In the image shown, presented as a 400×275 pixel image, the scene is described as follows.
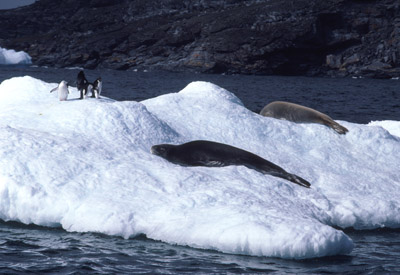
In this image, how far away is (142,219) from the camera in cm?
707

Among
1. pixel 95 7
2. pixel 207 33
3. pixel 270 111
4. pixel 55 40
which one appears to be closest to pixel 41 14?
pixel 95 7

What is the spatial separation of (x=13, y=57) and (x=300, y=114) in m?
106

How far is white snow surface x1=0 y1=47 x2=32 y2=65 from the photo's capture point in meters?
109

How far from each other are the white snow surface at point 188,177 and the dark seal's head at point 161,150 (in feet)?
0.64

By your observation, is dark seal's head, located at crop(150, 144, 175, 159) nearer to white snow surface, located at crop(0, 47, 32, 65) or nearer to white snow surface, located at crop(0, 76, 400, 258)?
white snow surface, located at crop(0, 76, 400, 258)

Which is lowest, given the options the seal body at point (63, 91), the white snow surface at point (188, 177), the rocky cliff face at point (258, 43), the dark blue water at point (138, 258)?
the dark blue water at point (138, 258)

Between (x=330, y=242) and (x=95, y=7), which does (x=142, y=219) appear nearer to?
(x=330, y=242)

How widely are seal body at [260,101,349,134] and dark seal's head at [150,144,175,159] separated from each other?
12.4 feet

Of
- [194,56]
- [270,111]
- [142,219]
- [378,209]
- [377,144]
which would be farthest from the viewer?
[194,56]

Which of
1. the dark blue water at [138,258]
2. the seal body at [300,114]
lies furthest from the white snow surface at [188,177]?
the seal body at [300,114]

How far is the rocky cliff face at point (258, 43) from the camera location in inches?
3452

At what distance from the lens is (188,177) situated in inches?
317

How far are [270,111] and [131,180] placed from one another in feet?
21.5

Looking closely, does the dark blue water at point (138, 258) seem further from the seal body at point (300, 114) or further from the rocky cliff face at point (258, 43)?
the rocky cliff face at point (258, 43)
